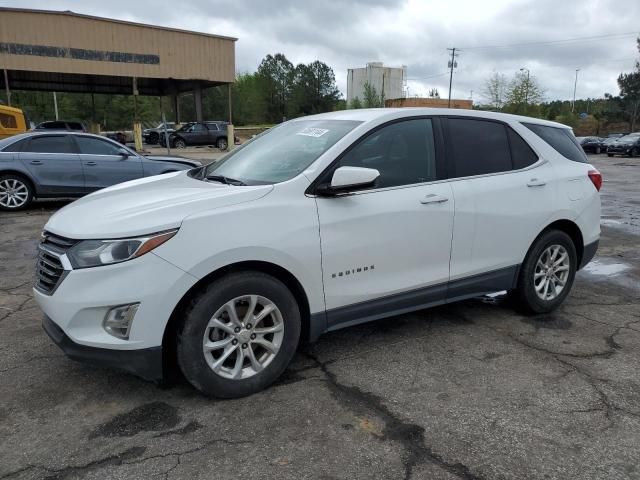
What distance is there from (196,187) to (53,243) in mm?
932

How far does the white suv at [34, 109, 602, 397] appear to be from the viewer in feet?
9.35

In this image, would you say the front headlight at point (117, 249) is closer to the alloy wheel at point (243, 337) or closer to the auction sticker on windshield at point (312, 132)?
the alloy wheel at point (243, 337)

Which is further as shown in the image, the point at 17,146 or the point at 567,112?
the point at 567,112

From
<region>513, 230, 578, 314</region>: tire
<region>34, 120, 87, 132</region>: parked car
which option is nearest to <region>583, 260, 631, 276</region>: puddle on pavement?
<region>513, 230, 578, 314</region>: tire

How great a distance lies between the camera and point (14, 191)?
32.6 feet

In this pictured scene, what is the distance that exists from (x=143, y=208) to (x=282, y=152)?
3.88 ft

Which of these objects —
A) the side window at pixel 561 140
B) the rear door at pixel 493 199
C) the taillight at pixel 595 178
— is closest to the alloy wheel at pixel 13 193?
the rear door at pixel 493 199

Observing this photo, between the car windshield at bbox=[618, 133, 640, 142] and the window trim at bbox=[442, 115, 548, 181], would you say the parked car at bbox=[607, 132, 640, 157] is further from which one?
the window trim at bbox=[442, 115, 548, 181]

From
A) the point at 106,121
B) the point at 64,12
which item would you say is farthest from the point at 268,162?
the point at 106,121

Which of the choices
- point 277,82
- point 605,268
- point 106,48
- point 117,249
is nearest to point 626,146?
point 106,48

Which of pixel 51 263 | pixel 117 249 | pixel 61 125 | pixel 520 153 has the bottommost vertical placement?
pixel 51 263

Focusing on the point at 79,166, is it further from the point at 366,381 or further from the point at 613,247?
the point at 613,247

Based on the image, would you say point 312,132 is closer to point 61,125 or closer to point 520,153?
point 520,153

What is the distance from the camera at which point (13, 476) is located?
248cm
